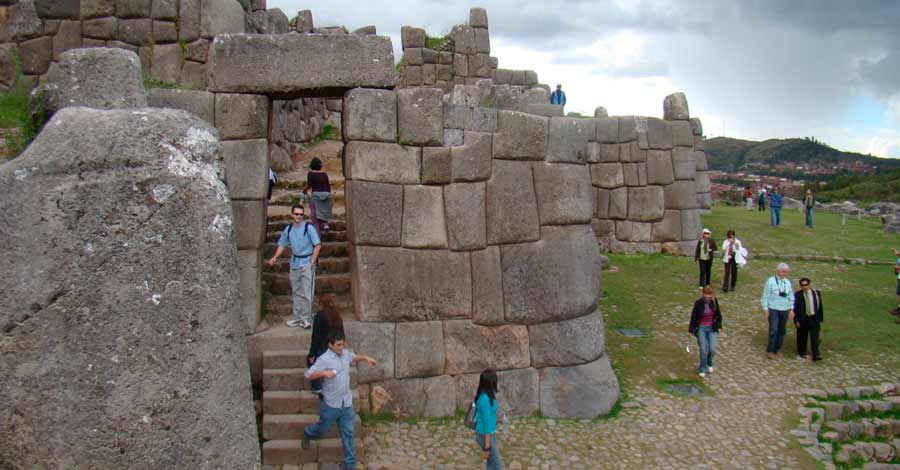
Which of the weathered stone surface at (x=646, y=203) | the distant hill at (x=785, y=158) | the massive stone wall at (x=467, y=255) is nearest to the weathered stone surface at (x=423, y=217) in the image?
the massive stone wall at (x=467, y=255)

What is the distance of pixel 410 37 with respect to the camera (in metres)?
19.2

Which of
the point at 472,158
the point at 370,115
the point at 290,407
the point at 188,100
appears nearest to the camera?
the point at 290,407

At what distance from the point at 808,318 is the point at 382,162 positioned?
7411 millimetres

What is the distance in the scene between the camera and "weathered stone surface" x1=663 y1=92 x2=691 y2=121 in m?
18.7

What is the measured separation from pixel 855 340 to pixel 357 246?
353 inches

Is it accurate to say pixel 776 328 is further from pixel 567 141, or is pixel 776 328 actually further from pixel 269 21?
pixel 269 21

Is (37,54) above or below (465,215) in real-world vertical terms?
above

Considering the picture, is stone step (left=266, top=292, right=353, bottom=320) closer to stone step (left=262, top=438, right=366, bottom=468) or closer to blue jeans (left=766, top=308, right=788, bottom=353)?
stone step (left=262, top=438, right=366, bottom=468)

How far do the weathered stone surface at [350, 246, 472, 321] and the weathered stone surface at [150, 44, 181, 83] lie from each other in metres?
4.06

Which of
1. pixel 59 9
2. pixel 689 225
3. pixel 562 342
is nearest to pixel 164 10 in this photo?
pixel 59 9

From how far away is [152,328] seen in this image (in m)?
2.50

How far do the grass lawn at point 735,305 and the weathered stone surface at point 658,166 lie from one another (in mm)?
2032

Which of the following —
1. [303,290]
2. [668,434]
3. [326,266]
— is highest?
[326,266]

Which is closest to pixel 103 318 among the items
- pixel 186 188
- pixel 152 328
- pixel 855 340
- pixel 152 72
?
pixel 152 328
